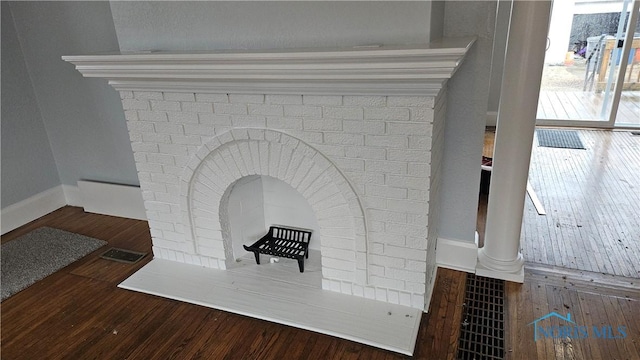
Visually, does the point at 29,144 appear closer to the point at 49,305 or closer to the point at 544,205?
the point at 49,305

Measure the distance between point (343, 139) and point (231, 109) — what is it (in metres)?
0.57

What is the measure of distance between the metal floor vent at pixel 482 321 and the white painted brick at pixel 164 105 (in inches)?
68.1

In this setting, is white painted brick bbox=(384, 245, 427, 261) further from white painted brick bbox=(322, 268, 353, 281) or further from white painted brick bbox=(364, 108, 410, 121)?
white painted brick bbox=(364, 108, 410, 121)

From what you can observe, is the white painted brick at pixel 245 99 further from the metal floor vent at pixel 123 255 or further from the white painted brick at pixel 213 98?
the metal floor vent at pixel 123 255

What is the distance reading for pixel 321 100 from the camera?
6.08ft

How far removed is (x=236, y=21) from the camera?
1955 millimetres

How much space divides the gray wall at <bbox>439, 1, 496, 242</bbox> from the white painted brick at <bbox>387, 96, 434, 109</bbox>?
1.39 ft

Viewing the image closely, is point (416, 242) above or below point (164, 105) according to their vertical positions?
below

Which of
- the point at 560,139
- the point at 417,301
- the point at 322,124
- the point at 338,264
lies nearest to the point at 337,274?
the point at 338,264

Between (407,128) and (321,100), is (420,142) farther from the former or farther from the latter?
(321,100)

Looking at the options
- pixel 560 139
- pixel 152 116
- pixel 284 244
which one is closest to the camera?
pixel 152 116

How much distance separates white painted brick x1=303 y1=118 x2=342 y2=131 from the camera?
187cm

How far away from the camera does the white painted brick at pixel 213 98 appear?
2037 millimetres

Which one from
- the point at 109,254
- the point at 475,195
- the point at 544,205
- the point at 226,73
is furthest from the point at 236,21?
the point at 544,205
